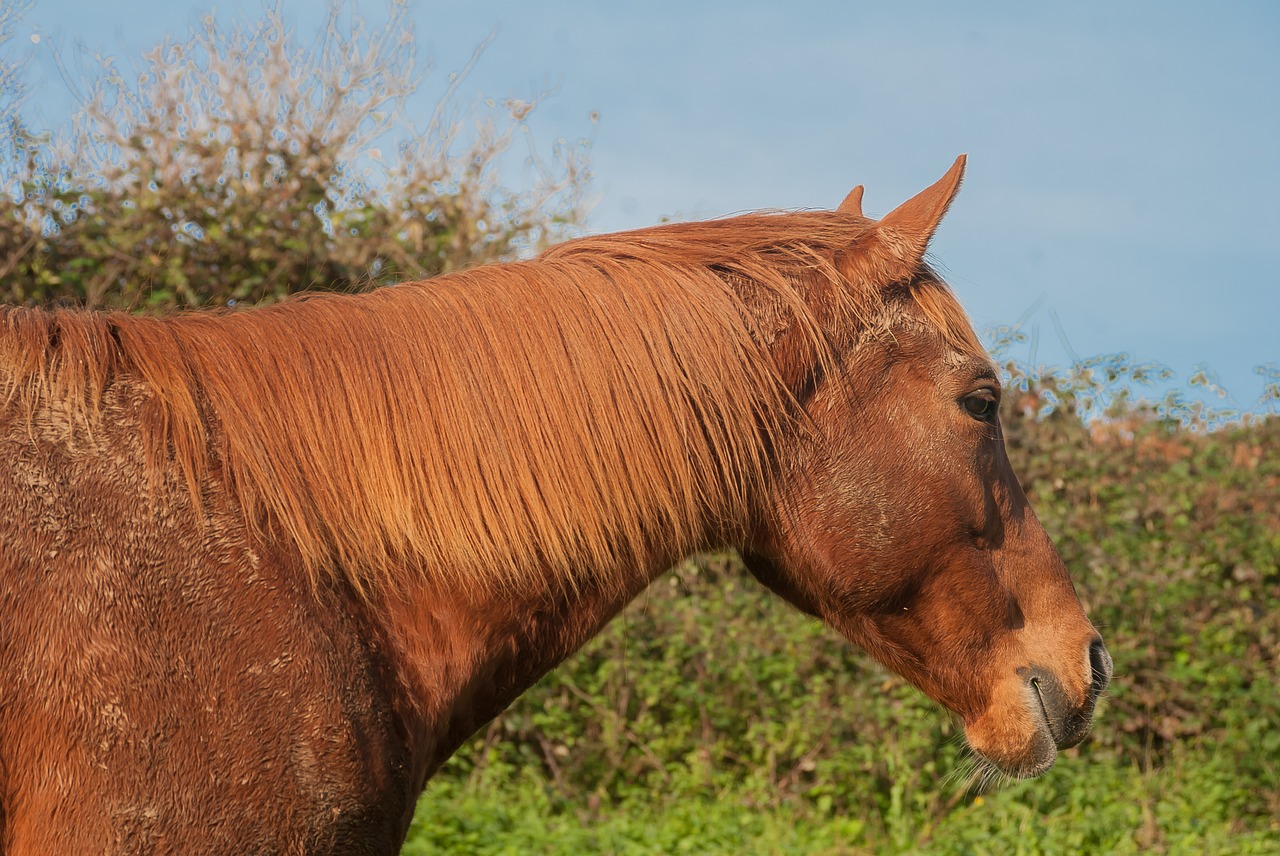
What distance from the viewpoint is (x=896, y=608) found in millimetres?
2475

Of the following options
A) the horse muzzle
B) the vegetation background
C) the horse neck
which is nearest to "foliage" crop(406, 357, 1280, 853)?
the vegetation background

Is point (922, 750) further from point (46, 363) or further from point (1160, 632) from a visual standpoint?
point (46, 363)

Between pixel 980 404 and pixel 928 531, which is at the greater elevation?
pixel 980 404

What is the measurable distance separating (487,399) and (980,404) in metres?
1.12

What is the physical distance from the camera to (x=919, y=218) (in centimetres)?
253

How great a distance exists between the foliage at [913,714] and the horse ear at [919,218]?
3.64 meters

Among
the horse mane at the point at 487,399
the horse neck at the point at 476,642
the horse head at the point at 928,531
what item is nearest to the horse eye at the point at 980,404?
the horse head at the point at 928,531

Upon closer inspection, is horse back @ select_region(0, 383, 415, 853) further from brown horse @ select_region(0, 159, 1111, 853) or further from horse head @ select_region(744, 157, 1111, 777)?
horse head @ select_region(744, 157, 1111, 777)

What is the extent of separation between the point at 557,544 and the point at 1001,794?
13.8ft

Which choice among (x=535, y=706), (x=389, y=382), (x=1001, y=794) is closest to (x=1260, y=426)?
(x=1001, y=794)

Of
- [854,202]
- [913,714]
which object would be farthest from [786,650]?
[854,202]

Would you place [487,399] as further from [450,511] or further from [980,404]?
[980,404]

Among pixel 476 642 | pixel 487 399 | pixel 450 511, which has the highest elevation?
pixel 487 399

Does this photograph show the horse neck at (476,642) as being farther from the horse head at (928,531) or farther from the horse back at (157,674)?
the horse head at (928,531)
